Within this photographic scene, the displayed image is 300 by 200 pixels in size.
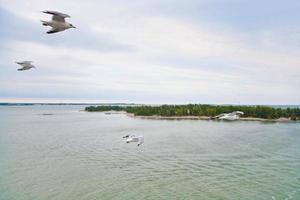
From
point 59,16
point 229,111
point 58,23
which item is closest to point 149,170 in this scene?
point 58,23

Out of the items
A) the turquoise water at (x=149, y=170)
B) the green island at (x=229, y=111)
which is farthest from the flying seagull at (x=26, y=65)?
the green island at (x=229, y=111)

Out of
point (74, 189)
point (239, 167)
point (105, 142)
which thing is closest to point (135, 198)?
point (74, 189)

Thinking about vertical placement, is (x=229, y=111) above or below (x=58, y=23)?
below

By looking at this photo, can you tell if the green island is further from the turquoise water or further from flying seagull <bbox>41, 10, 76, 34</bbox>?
flying seagull <bbox>41, 10, 76, 34</bbox>

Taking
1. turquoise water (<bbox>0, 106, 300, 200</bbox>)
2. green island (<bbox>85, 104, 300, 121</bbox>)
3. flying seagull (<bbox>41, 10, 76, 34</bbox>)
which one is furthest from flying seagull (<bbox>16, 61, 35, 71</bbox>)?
green island (<bbox>85, 104, 300, 121</bbox>)

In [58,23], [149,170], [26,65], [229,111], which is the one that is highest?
[58,23]

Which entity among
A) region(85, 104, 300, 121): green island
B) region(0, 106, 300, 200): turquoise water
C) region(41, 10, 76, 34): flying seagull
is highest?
region(41, 10, 76, 34): flying seagull

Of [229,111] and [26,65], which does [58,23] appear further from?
[229,111]

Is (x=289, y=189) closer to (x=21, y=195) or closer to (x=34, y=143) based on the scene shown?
(x=21, y=195)

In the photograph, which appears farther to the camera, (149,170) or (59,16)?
(149,170)

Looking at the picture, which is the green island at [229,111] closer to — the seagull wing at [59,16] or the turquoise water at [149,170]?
the turquoise water at [149,170]

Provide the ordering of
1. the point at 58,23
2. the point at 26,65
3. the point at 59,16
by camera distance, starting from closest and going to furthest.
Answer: the point at 59,16
the point at 58,23
the point at 26,65
